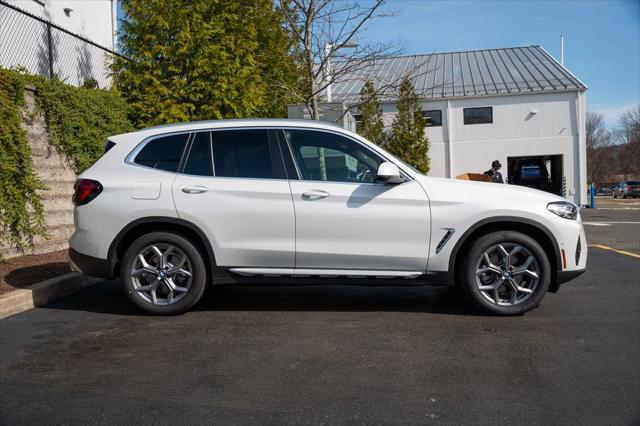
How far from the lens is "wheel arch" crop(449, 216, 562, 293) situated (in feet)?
17.2

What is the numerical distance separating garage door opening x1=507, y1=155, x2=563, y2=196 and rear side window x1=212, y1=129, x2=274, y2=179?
26.9 metres

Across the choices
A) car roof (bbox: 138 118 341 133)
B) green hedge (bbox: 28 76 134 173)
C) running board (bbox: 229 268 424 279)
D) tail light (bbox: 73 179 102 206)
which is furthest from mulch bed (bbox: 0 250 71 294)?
running board (bbox: 229 268 424 279)

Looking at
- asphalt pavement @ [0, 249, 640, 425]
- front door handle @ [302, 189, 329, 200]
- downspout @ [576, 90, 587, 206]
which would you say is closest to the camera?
asphalt pavement @ [0, 249, 640, 425]

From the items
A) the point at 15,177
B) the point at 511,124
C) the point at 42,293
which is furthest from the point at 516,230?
the point at 511,124

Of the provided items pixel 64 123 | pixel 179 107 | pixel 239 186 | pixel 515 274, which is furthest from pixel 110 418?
pixel 179 107

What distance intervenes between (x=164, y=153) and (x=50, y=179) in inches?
162

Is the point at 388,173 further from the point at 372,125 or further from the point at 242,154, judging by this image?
the point at 372,125

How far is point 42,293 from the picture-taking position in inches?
239

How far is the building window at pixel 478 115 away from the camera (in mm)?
31328

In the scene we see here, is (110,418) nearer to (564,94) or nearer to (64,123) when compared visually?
(64,123)

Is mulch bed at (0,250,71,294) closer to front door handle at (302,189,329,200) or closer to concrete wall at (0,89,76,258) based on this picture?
Result: concrete wall at (0,89,76,258)

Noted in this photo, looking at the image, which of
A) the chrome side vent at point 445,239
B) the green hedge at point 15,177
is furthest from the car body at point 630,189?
the green hedge at point 15,177

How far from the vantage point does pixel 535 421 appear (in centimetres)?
310

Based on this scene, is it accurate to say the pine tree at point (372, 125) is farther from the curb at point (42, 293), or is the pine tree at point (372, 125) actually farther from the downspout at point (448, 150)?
the curb at point (42, 293)
